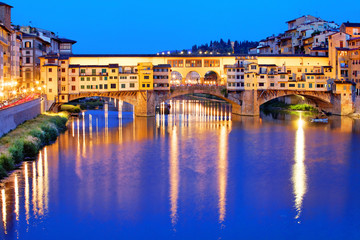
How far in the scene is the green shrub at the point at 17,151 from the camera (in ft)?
62.2

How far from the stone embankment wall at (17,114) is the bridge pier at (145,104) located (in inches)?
409

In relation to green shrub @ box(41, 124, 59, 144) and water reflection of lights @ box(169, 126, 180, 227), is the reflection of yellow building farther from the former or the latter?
green shrub @ box(41, 124, 59, 144)

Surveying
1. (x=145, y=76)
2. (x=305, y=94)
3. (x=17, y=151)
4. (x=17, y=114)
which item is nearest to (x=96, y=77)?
(x=145, y=76)

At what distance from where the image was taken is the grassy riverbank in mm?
17964

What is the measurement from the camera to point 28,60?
42656 millimetres

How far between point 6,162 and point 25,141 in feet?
12.4

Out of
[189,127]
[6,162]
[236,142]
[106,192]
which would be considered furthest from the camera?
[189,127]

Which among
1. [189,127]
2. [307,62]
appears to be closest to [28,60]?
[189,127]

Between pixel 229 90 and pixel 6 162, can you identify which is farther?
pixel 229 90

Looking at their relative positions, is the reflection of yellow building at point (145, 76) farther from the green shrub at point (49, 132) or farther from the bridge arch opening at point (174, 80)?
the green shrub at point (49, 132)

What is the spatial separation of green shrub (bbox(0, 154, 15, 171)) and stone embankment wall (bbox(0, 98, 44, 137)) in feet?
9.75

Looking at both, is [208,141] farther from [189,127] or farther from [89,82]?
[89,82]

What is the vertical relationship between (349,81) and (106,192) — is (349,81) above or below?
above

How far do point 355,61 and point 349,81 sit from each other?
6.83 feet
